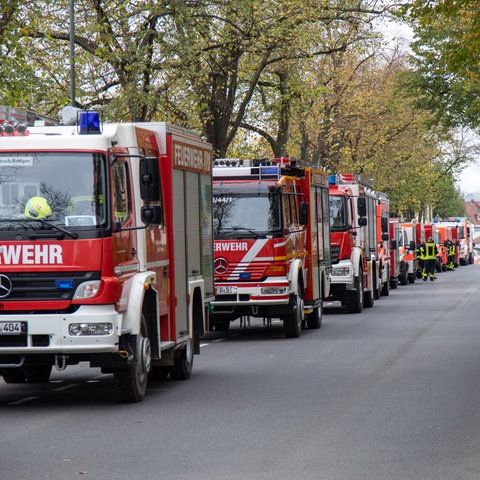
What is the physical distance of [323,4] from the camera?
1208 inches

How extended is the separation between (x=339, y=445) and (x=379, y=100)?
50.1 metres

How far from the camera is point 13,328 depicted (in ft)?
37.4

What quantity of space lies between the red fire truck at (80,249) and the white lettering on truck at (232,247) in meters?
7.53

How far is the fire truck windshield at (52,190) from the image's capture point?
11.5m

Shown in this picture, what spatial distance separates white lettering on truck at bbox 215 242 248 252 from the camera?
20281mm

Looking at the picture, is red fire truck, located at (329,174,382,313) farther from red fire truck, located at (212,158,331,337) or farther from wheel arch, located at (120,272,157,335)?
wheel arch, located at (120,272,157,335)

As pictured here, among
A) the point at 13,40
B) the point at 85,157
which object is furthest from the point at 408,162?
the point at 85,157

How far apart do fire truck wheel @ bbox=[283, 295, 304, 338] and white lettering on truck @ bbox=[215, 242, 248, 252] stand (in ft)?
4.25

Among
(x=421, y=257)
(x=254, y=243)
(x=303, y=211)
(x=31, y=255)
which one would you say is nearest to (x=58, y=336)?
(x=31, y=255)

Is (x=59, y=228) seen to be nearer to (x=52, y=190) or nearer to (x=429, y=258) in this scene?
(x=52, y=190)

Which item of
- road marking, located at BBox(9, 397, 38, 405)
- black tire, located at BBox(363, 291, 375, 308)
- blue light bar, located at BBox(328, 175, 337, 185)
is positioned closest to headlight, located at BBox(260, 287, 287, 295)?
road marking, located at BBox(9, 397, 38, 405)

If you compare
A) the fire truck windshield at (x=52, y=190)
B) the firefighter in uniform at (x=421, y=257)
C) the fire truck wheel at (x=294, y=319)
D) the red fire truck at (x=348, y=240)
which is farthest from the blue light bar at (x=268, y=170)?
the firefighter in uniform at (x=421, y=257)

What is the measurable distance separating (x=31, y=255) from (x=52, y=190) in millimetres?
634

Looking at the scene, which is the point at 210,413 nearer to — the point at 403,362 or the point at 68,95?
the point at 403,362
